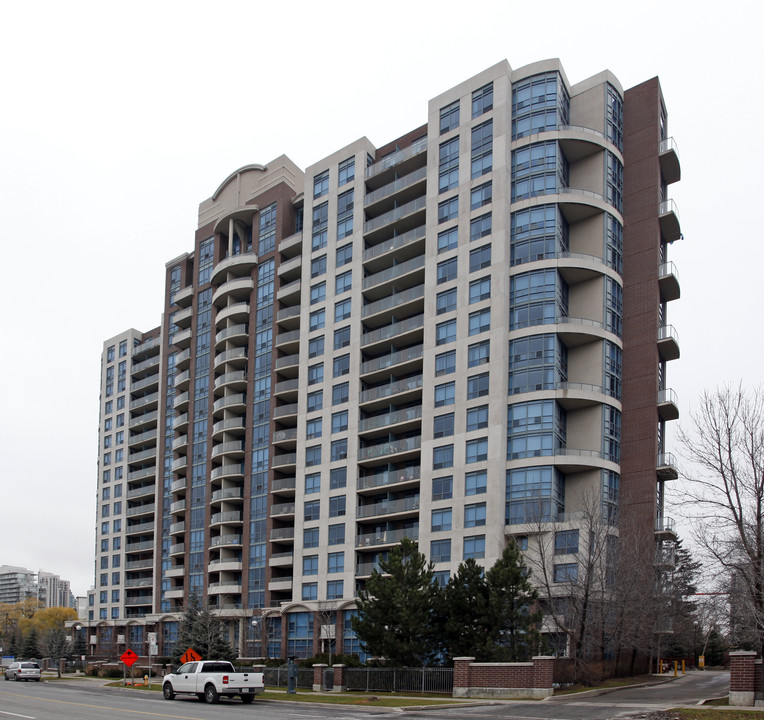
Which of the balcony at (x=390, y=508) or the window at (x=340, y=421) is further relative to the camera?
the window at (x=340, y=421)

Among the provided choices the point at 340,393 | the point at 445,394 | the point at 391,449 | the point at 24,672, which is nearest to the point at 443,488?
the point at 391,449

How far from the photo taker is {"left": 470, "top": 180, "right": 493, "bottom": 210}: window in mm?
59594

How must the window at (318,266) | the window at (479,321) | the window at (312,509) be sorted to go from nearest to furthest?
the window at (479,321) → the window at (312,509) → the window at (318,266)

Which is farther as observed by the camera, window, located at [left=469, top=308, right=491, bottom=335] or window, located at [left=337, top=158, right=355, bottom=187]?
window, located at [left=337, top=158, right=355, bottom=187]

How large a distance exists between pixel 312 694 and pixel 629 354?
33245 millimetres

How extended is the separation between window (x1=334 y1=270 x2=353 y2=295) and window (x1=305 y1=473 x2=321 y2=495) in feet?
51.0

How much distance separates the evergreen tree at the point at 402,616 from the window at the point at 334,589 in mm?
24733

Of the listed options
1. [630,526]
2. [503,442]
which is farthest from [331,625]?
[630,526]

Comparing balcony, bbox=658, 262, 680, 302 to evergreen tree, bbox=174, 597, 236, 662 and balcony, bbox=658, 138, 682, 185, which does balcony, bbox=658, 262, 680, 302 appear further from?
evergreen tree, bbox=174, 597, 236, 662

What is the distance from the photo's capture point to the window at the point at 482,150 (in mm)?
60344

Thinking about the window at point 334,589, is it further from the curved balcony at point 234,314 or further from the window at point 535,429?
the curved balcony at point 234,314

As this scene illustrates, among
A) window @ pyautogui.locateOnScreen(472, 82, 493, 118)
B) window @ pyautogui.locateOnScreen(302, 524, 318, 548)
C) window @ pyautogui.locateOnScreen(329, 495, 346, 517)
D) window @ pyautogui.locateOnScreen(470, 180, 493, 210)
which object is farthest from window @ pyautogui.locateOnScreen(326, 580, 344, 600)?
window @ pyautogui.locateOnScreen(472, 82, 493, 118)

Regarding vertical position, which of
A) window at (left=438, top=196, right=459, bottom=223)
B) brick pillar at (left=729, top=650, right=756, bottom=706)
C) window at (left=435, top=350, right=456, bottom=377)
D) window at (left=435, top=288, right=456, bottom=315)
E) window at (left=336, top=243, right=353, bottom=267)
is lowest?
brick pillar at (left=729, top=650, right=756, bottom=706)

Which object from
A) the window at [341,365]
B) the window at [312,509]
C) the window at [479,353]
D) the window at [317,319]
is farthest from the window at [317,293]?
the window at [479,353]
